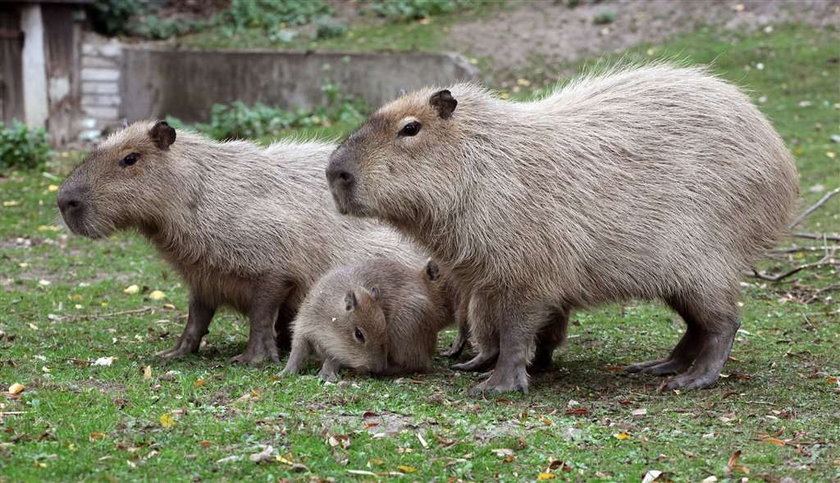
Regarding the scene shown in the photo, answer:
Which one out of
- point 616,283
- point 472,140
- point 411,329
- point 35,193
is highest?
point 472,140

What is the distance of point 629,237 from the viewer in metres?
6.07

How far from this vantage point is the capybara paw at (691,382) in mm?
6168

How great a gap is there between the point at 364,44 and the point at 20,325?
28.6 ft

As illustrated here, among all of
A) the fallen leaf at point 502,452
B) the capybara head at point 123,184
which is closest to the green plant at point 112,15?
the capybara head at point 123,184

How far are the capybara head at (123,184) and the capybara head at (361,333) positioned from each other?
123cm

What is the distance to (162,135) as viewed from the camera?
22.2ft

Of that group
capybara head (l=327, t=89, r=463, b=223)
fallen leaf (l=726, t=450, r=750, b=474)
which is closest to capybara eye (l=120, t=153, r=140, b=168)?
capybara head (l=327, t=89, r=463, b=223)

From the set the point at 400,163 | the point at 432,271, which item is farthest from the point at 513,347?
the point at 400,163

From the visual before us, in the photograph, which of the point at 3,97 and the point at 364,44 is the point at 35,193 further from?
the point at 364,44

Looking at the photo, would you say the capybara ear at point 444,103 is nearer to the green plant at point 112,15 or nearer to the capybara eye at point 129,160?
the capybara eye at point 129,160

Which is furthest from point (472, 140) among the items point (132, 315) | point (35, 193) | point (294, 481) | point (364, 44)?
point (364, 44)

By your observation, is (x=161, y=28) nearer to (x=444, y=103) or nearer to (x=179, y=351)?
(x=179, y=351)

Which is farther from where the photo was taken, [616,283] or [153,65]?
[153,65]

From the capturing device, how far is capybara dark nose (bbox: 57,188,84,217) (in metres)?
6.54
